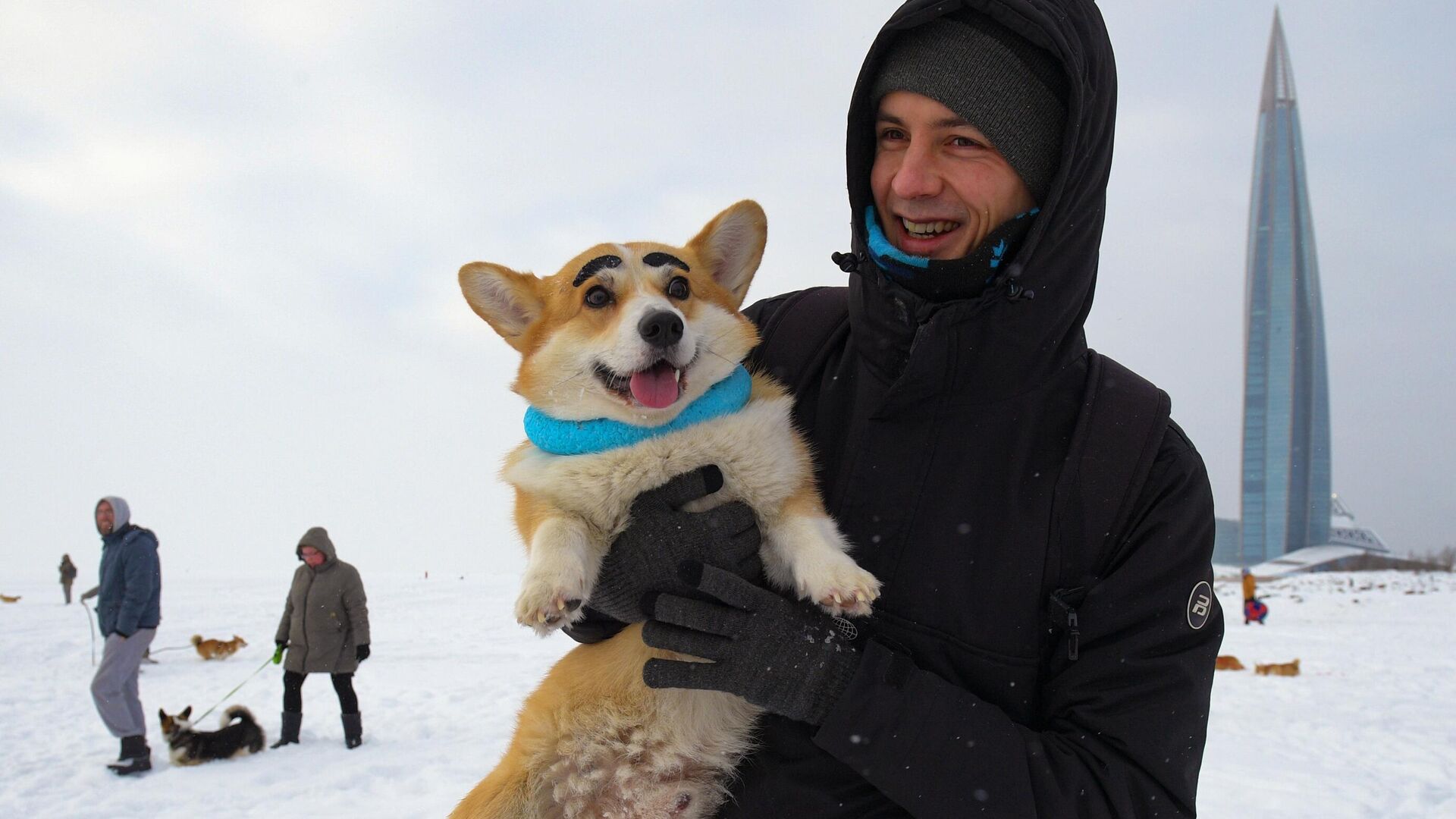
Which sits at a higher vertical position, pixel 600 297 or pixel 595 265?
pixel 595 265

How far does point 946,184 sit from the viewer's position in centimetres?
198

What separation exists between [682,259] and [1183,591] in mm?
1670

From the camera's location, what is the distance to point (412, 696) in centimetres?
982

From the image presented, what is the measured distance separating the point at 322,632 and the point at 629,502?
716cm

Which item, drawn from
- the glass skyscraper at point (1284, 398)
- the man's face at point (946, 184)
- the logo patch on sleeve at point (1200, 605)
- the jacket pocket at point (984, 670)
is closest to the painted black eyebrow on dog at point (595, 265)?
the man's face at point (946, 184)

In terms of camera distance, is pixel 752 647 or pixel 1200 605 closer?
pixel 1200 605

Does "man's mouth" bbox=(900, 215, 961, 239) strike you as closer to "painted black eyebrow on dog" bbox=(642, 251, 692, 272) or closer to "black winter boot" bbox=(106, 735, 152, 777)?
"painted black eyebrow on dog" bbox=(642, 251, 692, 272)

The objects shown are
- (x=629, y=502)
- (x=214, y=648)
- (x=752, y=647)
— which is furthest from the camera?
(x=214, y=648)

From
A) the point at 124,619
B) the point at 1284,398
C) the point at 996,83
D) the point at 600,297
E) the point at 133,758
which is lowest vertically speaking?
the point at 133,758

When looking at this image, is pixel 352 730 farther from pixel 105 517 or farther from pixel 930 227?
pixel 930 227

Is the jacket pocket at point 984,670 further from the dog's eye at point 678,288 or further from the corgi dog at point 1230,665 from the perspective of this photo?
the corgi dog at point 1230,665

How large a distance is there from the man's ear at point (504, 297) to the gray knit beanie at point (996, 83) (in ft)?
4.25

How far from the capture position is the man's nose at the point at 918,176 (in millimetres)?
1941

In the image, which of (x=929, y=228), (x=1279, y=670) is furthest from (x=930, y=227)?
(x=1279, y=670)
